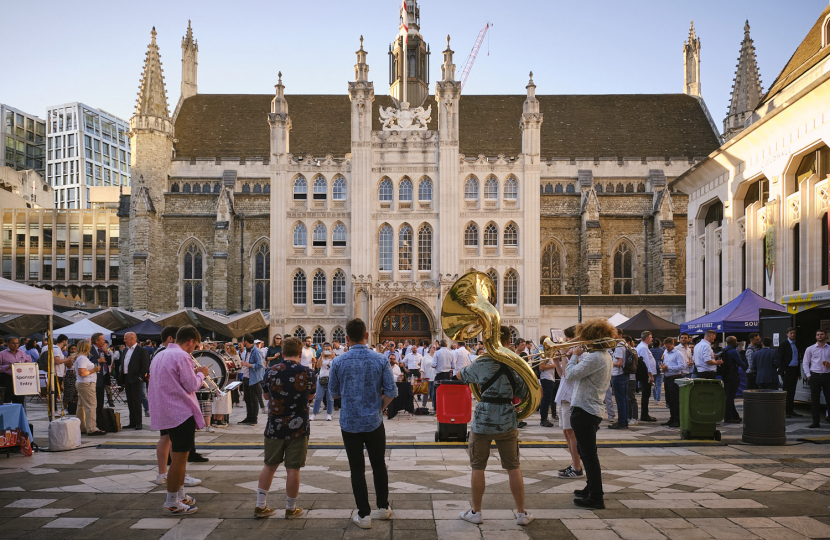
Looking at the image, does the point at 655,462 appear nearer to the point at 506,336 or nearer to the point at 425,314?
the point at 506,336

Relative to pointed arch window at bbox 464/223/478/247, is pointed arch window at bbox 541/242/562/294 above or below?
below

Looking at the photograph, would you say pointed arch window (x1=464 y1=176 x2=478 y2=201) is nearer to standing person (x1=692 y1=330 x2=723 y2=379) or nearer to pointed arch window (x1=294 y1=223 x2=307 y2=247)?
pointed arch window (x1=294 y1=223 x2=307 y2=247)

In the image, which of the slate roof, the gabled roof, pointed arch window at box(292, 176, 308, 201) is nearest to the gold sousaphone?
the gabled roof

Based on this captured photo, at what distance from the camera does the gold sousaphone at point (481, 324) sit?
238 inches

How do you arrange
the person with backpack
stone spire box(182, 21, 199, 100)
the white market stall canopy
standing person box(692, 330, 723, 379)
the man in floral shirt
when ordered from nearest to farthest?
1. the man in floral shirt
2. the person with backpack
3. standing person box(692, 330, 723, 379)
4. the white market stall canopy
5. stone spire box(182, 21, 199, 100)

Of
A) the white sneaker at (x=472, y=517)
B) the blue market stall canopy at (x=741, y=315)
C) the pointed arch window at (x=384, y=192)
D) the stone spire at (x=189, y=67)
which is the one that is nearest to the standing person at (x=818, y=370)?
the blue market stall canopy at (x=741, y=315)

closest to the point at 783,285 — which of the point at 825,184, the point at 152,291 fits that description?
the point at 825,184

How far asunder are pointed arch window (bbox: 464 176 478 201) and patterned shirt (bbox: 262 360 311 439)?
98.6 feet

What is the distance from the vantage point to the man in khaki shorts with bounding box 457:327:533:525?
5898 millimetres

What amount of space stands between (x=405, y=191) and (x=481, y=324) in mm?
29688

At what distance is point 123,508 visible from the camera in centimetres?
663

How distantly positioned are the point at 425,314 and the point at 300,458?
2883cm

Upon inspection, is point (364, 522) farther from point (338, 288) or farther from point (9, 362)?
point (338, 288)

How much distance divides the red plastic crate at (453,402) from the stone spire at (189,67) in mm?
42810
